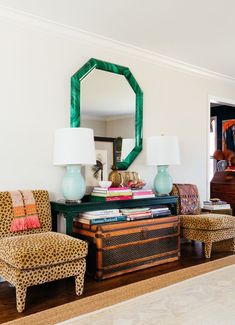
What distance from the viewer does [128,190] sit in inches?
136

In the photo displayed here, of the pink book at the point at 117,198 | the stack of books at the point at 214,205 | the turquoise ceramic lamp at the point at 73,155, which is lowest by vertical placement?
the stack of books at the point at 214,205

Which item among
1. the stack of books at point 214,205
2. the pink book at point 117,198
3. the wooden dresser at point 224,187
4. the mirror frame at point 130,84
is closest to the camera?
the pink book at point 117,198

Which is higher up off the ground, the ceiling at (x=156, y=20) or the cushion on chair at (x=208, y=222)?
the ceiling at (x=156, y=20)

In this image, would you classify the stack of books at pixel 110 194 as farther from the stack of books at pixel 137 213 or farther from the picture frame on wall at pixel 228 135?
the picture frame on wall at pixel 228 135

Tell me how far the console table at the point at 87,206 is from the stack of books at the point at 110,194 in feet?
0.14

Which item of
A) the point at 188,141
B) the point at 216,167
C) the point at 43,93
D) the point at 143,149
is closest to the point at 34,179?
the point at 43,93

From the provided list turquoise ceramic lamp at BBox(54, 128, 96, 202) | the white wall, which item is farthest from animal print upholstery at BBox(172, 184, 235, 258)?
turquoise ceramic lamp at BBox(54, 128, 96, 202)

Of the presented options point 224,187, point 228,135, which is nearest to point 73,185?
point 224,187

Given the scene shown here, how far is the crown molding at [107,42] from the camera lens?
10.2ft

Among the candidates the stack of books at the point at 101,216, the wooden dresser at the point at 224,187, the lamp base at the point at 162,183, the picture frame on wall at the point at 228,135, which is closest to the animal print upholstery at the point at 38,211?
the stack of books at the point at 101,216

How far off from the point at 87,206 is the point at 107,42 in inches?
72.9

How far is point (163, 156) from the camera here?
12.7 ft

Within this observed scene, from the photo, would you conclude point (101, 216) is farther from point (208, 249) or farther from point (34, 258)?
point (208, 249)

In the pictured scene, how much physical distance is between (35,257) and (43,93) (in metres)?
1.66
